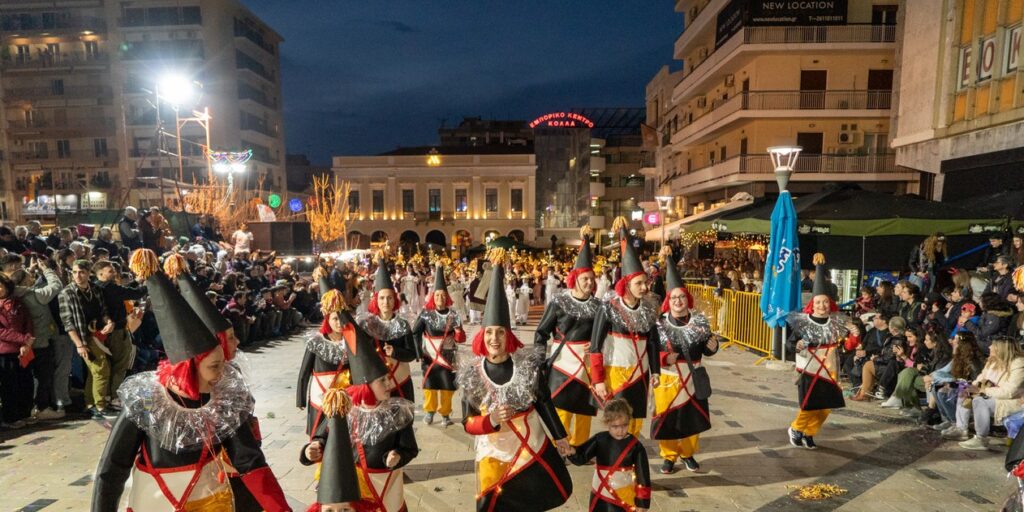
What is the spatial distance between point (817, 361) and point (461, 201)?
1675 inches

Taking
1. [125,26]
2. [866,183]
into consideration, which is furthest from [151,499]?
[125,26]

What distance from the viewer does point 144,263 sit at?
283 cm

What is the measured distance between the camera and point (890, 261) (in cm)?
1277

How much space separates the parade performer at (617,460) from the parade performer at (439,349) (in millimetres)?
3315

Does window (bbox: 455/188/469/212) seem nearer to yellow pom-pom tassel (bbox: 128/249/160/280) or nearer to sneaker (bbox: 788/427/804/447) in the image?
sneaker (bbox: 788/427/804/447)

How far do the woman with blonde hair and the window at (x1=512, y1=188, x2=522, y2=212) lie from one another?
136ft

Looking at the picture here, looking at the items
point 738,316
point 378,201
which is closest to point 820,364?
point 738,316

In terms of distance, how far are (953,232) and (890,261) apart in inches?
101

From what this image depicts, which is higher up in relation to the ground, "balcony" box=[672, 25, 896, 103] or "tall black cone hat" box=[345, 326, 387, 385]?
"balcony" box=[672, 25, 896, 103]

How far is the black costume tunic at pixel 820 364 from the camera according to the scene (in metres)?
6.11

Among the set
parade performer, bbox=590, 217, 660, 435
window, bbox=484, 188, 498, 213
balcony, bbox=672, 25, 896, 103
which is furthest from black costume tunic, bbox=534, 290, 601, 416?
window, bbox=484, 188, 498, 213

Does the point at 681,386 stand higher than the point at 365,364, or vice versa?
the point at 365,364

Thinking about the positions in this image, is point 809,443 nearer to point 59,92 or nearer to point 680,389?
point 680,389

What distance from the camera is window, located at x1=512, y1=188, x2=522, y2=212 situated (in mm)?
47312
